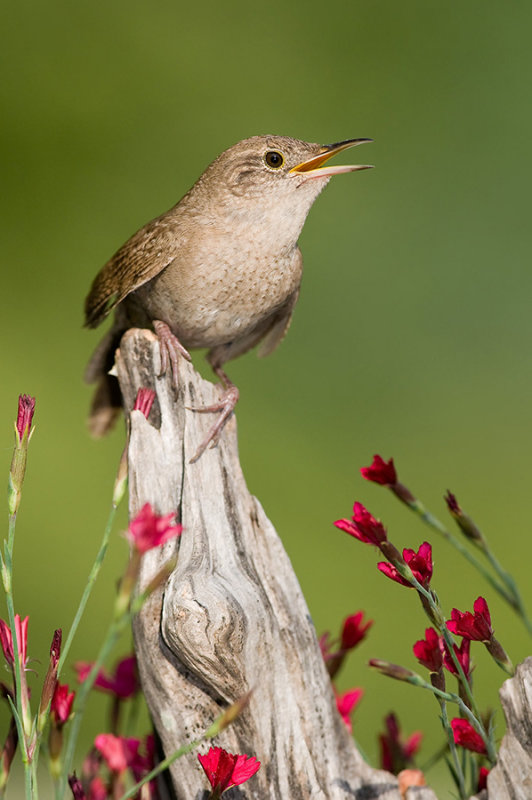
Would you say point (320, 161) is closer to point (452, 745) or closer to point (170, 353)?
point (170, 353)

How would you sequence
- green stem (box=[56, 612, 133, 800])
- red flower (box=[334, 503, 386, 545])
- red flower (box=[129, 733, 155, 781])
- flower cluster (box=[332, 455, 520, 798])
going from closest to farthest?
green stem (box=[56, 612, 133, 800]) → flower cluster (box=[332, 455, 520, 798]) → red flower (box=[334, 503, 386, 545]) → red flower (box=[129, 733, 155, 781])

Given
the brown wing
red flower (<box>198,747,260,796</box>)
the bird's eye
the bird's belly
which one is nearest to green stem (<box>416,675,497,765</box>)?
red flower (<box>198,747,260,796</box>)

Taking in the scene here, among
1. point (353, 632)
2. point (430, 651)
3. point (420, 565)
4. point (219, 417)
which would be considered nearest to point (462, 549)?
point (420, 565)

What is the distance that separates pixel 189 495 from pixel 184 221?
746 millimetres

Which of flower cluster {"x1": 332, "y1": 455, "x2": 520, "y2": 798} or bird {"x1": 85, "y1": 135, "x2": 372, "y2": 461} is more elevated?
bird {"x1": 85, "y1": 135, "x2": 372, "y2": 461}

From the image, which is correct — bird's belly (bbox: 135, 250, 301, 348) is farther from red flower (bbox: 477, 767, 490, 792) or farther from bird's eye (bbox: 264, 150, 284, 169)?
red flower (bbox: 477, 767, 490, 792)

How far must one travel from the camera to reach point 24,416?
1121 millimetres

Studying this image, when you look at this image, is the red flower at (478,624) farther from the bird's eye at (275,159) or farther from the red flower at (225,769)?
the bird's eye at (275,159)

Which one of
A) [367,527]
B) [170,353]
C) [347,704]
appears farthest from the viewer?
[170,353]

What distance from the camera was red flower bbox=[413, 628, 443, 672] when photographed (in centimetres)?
121

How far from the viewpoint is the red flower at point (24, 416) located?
3.64 ft

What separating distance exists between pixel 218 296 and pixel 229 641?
836mm

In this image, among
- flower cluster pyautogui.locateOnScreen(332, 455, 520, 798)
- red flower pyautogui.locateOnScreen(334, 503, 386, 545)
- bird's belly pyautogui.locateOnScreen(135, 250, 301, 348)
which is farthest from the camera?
bird's belly pyautogui.locateOnScreen(135, 250, 301, 348)

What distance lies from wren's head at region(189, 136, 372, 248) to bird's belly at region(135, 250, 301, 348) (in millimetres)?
85
